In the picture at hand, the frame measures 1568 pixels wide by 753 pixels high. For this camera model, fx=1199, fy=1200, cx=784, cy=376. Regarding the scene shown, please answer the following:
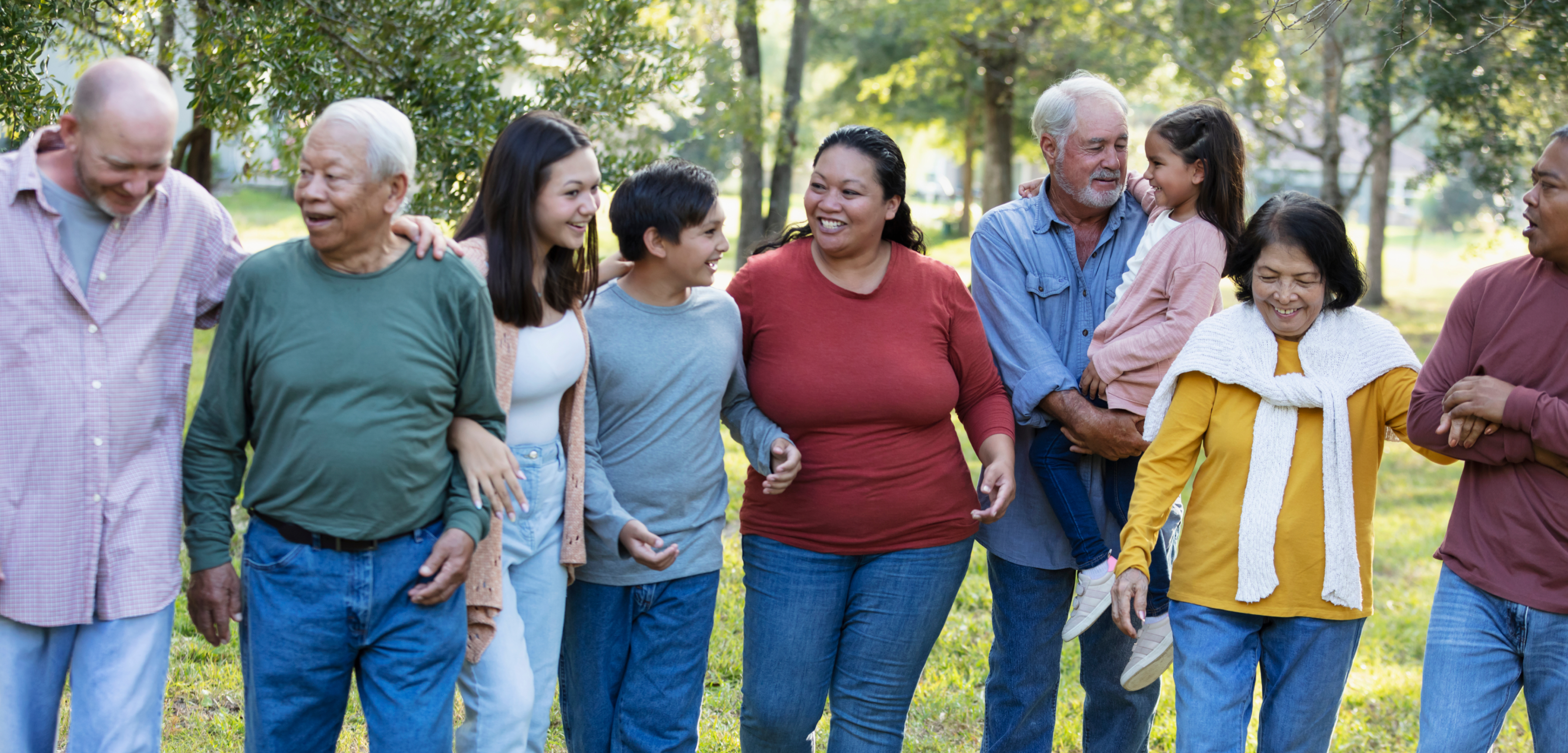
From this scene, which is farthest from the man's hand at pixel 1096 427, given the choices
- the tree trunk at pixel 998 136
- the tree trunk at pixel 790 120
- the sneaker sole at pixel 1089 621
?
the tree trunk at pixel 998 136

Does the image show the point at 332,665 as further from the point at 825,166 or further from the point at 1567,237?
the point at 1567,237

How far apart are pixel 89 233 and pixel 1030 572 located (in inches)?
112

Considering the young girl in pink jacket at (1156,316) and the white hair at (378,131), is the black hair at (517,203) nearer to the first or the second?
the white hair at (378,131)

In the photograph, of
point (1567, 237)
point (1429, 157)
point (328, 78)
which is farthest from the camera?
point (1429, 157)

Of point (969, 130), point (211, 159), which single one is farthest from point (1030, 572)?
point (969, 130)

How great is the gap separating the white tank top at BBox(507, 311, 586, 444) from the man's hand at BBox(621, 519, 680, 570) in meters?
0.32

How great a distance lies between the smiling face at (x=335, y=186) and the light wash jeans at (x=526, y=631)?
0.75m

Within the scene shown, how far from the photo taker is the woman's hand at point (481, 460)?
9.65ft

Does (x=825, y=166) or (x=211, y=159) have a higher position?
(x=211, y=159)

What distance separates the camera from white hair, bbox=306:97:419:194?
271cm

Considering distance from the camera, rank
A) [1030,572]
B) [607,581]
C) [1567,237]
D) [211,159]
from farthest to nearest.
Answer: [211,159] < [1030,572] < [607,581] < [1567,237]

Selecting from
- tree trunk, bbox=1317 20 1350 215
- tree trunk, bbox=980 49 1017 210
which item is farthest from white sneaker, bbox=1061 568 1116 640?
tree trunk, bbox=980 49 1017 210

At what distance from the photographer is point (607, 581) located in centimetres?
340

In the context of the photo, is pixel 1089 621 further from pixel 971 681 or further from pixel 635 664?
pixel 971 681
